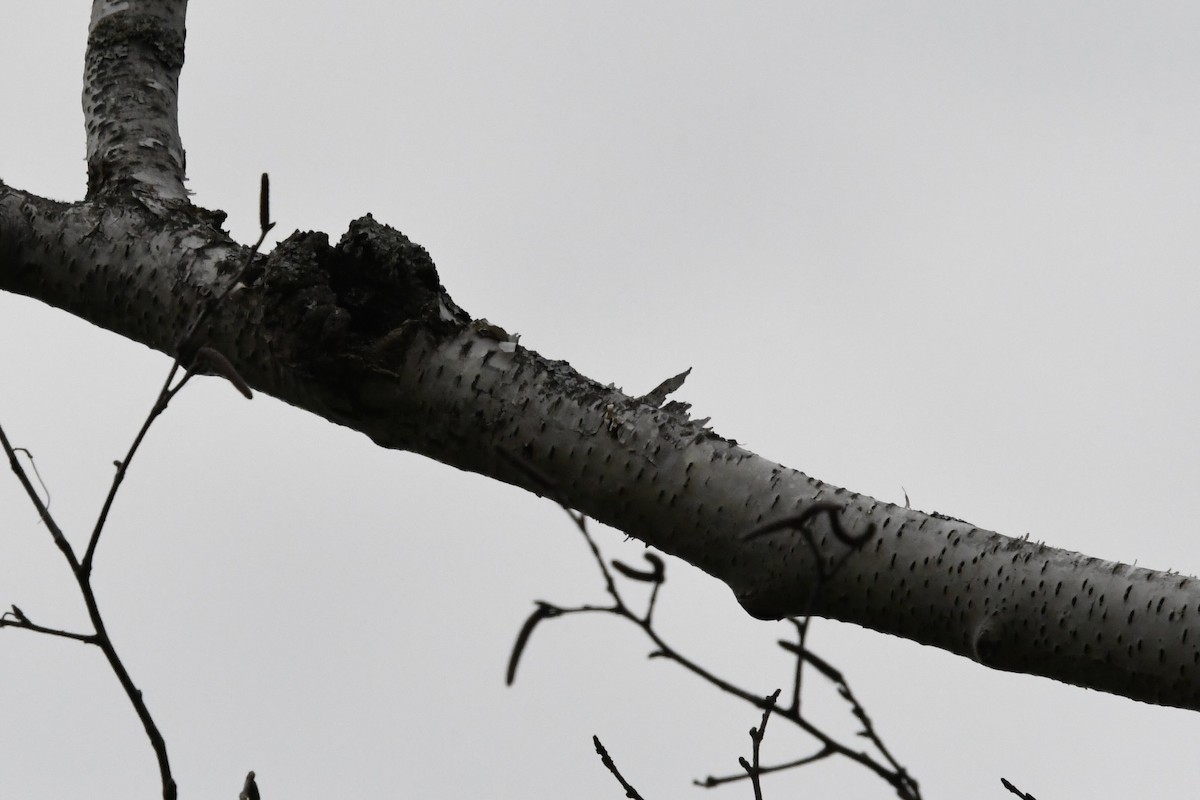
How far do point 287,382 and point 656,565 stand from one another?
3.83 ft

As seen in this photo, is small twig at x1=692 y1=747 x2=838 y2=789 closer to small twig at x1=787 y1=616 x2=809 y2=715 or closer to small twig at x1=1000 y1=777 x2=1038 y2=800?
small twig at x1=787 y1=616 x2=809 y2=715

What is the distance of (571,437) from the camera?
1.86 m

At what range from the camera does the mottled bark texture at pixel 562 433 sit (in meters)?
1.62

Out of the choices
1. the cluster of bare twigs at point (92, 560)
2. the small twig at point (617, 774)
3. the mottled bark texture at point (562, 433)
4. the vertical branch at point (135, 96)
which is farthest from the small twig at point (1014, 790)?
the vertical branch at point (135, 96)

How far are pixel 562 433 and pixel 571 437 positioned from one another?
2 cm

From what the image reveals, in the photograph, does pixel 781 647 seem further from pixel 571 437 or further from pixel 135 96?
pixel 135 96

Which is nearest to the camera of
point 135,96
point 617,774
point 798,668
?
point 798,668

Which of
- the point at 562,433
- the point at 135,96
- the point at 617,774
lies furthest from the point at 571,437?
the point at 135,96

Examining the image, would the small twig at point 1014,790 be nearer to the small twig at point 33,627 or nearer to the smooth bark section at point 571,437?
the smooth bark section at point 571,437

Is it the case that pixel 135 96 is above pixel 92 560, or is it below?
above

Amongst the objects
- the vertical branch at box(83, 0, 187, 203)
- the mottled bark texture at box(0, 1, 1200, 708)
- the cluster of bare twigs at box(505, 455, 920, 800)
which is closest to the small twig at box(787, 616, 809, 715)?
the cluster of bare twigs at box(505, 455, 920, 800)

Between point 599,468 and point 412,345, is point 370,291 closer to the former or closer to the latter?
point 412,345

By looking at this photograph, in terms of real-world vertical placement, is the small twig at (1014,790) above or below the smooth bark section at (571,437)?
below

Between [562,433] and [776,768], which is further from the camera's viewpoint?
[562,433]
